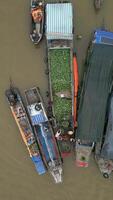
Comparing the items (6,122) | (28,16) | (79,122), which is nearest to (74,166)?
(79,122)

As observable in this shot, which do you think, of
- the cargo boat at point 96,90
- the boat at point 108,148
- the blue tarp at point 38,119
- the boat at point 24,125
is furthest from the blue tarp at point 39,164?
the boat at point 108,148

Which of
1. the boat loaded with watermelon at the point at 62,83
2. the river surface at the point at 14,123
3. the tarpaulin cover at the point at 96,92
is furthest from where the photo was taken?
the river surface at the point at 14,123

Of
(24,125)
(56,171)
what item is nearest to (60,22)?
(24,125)

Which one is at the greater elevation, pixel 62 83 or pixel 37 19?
pixel 37 19

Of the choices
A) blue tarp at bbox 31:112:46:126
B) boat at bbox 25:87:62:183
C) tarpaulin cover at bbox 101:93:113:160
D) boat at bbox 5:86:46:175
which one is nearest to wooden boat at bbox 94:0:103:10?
tarpaulin cover at bbox 101:93:113:160

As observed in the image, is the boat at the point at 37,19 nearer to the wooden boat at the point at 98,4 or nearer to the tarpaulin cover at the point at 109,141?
the wooden boat at the point at 98,4

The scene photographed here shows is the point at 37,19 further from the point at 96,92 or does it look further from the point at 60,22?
the point at 96,92

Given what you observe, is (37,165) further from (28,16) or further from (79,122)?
(28,16)
